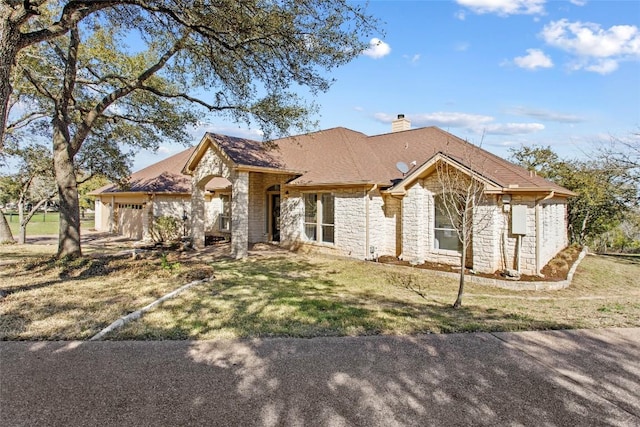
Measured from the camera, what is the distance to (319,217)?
15.6 m

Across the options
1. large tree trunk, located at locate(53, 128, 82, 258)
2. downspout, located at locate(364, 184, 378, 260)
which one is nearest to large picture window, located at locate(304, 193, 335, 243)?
downspout, located at locate(364, 184, 378, 260)

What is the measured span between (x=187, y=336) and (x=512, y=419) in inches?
171

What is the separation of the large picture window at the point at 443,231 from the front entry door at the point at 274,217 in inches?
345

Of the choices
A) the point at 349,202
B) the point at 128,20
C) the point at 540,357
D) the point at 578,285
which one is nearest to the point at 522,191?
the point at 578,285

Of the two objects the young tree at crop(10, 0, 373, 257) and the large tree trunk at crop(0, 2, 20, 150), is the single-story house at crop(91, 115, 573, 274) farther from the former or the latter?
the large tree trunk at crop(0, 2, 20, 150)

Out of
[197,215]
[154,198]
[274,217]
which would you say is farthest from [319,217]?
[154,198]

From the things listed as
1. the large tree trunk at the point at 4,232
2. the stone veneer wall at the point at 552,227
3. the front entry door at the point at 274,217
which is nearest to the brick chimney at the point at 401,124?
the front entry door at the point at 274,217

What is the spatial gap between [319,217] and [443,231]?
17.2 ft

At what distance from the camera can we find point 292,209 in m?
16.6

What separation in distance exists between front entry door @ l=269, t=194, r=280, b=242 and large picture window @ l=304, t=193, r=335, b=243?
10.1 ft

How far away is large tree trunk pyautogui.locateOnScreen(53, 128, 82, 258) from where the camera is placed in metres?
11.7

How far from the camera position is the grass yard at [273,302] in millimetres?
5871

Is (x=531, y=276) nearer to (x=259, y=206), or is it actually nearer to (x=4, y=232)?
(x=259, y=206)

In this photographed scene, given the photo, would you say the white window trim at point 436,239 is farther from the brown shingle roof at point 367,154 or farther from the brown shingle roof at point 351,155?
the brown shingle roof at point 367,154
